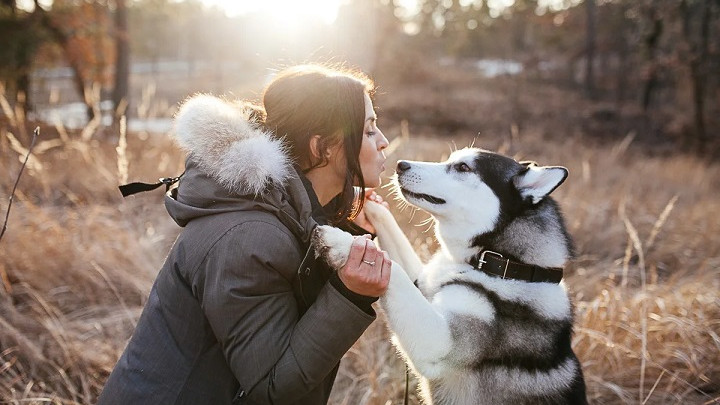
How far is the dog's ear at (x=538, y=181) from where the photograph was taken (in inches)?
98.0

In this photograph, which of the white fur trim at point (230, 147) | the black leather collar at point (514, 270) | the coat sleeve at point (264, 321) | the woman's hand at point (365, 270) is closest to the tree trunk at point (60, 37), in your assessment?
the white fur trim at point (230, 147)

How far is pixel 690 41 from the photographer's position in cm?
1579

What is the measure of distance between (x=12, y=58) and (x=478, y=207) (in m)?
13.1

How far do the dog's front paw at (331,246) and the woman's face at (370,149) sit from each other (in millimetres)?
450

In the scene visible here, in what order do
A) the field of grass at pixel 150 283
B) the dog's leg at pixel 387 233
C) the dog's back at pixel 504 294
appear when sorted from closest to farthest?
the dog's back at pixel 504 294 < the dog's leg at pixel 387 233 < the field of grass at pixel 150 283

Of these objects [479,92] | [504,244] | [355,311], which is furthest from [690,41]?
[355,311]

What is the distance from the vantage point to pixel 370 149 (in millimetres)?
2283

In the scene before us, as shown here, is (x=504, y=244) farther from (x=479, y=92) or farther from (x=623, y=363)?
(x=479, y=92)

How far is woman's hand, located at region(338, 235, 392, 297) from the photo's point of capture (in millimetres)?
1801

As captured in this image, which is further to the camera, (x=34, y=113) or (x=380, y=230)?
(x=34, y=113)

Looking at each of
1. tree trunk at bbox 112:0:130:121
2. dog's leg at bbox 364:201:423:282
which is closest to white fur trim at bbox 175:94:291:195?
dog's leg at bbox 364:201:423:282

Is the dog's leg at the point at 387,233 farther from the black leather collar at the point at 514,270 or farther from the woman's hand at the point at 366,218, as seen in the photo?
the black leather collar at the point at 514,270

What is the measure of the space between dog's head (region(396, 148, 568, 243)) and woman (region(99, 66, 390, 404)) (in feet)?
1.98

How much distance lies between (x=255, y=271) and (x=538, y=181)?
1.40 m
